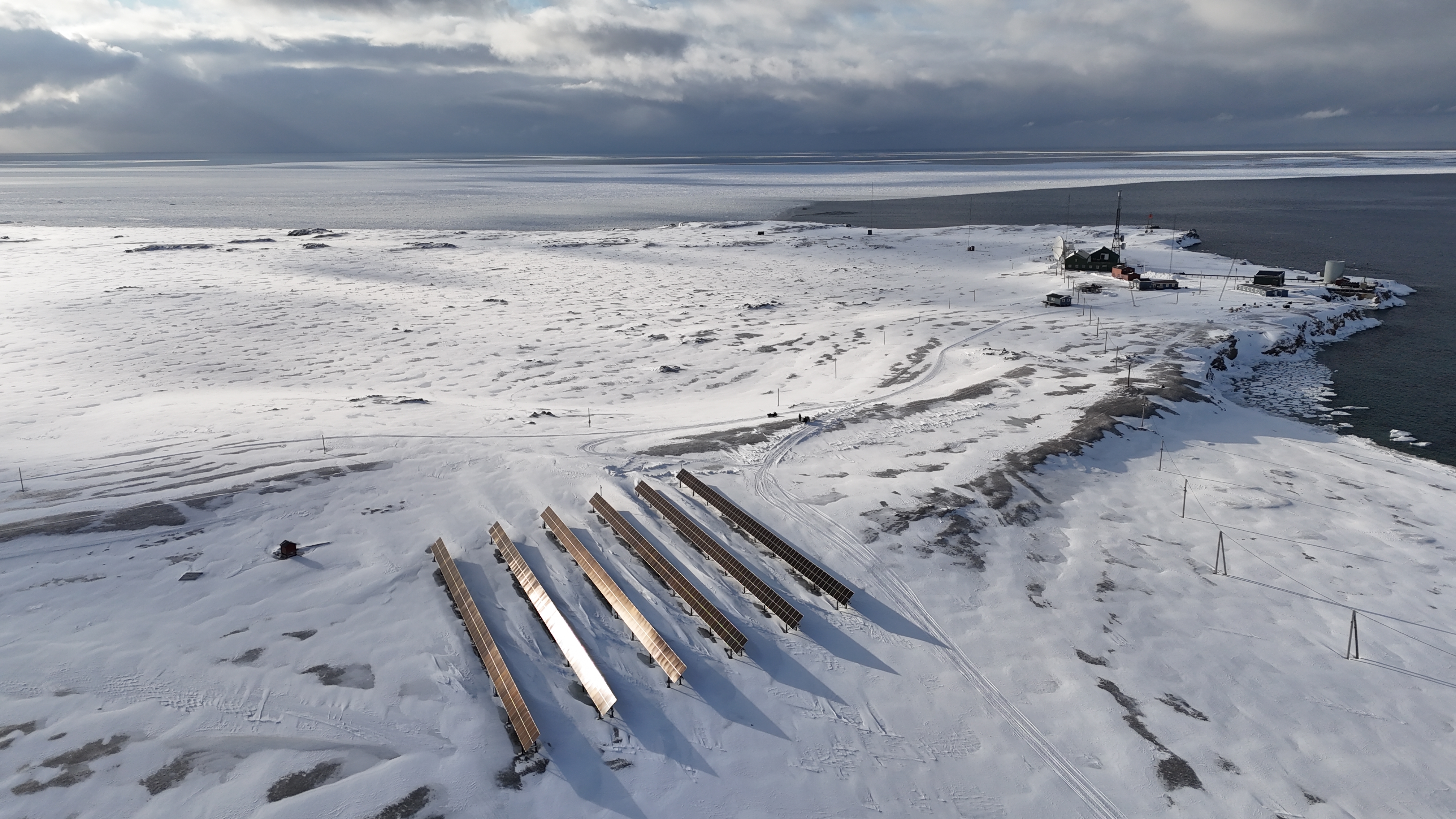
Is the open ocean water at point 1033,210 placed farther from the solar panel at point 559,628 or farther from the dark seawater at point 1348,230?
the solar panel at point 559,628

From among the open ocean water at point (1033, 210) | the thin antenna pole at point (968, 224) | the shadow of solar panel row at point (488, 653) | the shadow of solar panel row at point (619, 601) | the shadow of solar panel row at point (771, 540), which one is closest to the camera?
the shadow of solar panel row at point (488, 653)

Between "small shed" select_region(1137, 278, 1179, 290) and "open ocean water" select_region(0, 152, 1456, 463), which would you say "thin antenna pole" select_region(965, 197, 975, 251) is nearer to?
"open ocean water" select_region(0, 152, 1456, 463)

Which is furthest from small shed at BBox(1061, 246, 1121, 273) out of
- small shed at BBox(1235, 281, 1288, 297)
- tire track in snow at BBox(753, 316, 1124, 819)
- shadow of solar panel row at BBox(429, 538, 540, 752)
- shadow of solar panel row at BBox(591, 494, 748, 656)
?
shadow of solar panel row at BBox(429, 538, 540, 752)

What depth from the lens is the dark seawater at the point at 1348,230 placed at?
33906 millimetres

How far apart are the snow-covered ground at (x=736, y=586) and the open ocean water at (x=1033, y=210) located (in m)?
5.90

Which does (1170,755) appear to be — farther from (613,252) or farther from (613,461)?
(613,252)

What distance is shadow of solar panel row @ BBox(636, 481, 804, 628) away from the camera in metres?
17.1

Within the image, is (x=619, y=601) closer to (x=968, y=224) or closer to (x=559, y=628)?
(x=559, y=628)

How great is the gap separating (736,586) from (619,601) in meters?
2.92

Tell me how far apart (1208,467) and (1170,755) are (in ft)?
48.4

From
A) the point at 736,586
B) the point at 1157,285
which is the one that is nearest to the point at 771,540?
the point at 736,586

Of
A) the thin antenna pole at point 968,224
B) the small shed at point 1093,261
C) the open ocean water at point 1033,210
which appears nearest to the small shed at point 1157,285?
the small shed at point 1093,261

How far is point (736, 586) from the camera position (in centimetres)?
1811

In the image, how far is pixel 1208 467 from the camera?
83.8 feet
